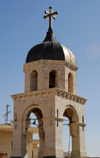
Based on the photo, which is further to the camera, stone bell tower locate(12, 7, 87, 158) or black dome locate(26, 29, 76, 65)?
black dome locate(26, 29, 76, 65)

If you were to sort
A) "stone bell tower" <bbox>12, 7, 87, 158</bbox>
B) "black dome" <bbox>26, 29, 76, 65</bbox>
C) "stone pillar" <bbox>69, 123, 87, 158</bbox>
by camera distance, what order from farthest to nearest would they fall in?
"black dome" <bbox>26, 29, 76, 65</bbox>, "stone pillar" <bbox>69, 123, 87, 158</bbox>, "stone bell tower" <bbox>12, 7, 87, 158</bbox>

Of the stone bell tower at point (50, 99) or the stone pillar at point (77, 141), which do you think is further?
the stone pillar at point (77, 141)

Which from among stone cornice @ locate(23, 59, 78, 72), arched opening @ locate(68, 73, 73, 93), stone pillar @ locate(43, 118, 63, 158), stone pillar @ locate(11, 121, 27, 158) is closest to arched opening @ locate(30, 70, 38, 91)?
stone cornice @ locate(23, 59, 78, 72)

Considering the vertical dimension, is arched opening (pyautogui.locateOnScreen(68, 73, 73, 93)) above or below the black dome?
below

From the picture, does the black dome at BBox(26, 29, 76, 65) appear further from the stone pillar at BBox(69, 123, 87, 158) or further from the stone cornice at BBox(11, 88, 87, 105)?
the stone pillar at BBox(69, 123, 87, 158)

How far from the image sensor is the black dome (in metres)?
32.4

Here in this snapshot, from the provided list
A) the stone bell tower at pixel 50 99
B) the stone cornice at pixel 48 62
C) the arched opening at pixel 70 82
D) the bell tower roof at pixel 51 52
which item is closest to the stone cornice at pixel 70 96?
the stone bell tower at pixel 50 99

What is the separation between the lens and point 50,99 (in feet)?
99.4

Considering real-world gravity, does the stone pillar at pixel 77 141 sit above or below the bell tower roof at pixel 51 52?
below

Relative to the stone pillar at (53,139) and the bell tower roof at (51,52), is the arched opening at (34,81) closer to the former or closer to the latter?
the bell tower roof at (51,52)

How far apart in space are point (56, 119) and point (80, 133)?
412cm

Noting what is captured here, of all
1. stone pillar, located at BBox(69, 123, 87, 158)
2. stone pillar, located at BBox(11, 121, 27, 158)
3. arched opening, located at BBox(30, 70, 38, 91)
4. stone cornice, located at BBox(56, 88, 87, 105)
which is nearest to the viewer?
stone cornice, located at BBox(56, 88, 87, 105)

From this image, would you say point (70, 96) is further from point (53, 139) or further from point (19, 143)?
point (19, 143)

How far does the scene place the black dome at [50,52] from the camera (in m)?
32.4
